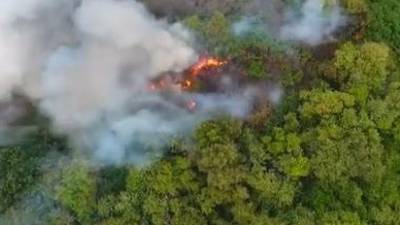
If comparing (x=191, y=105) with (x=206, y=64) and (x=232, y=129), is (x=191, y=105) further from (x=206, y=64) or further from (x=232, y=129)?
(x=232, y=129)

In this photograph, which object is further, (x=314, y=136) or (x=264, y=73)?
(x=264, y=73)

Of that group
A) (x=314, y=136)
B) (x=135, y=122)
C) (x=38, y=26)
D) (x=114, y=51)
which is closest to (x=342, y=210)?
(x=314, y=136)

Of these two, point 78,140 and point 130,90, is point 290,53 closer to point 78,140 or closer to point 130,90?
point 130,90

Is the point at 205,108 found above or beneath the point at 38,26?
beneath

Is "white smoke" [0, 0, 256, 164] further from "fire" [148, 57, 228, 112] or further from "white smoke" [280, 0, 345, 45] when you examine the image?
"white smoke" [280, 0, 345, 45]

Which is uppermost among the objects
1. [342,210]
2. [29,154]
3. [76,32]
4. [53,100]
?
[76,32]

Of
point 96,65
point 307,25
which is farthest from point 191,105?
point 307,25
